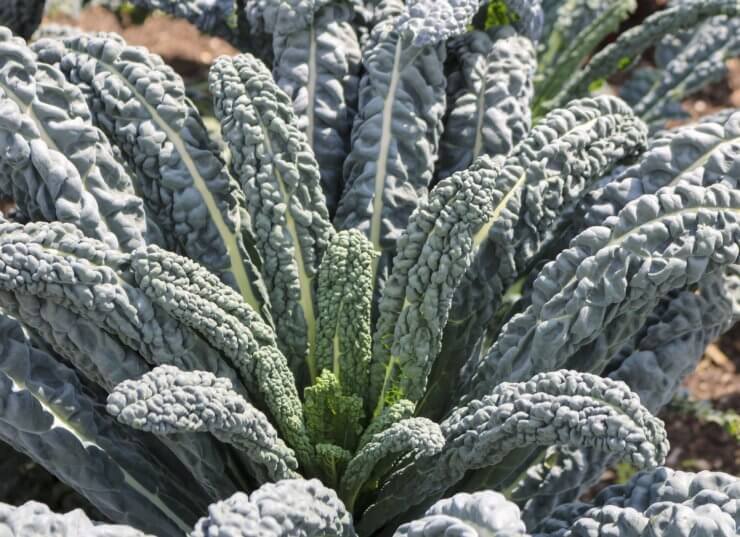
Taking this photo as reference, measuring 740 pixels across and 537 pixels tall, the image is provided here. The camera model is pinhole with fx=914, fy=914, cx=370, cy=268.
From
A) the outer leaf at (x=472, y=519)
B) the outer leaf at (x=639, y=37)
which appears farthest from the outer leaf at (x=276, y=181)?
the outer leaf at (x=639, y=37)

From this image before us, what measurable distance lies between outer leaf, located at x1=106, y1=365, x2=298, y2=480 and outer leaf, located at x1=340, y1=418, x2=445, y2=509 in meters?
0.18

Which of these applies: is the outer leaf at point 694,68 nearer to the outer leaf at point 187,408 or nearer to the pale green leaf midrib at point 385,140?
the pale green leaf midrib at point 385,140

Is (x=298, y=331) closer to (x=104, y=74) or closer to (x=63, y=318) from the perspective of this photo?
(x=63, y=318)

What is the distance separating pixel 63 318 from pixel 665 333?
115 cm

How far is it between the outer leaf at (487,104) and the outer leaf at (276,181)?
0.36 metres

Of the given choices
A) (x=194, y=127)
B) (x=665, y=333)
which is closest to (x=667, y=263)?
(x=665, y=333)

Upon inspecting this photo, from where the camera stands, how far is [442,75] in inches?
74.4

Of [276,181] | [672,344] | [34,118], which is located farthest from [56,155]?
[672,344]

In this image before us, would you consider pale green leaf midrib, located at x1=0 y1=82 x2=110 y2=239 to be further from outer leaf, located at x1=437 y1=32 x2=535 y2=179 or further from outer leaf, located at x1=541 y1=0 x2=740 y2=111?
outer leaf, located at x1=541 y1=0 x2=740 y2=111

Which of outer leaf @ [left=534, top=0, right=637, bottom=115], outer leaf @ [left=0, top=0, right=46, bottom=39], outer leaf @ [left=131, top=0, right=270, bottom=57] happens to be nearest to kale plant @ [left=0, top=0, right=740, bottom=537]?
outer leaf @ [left=131, top=0, right=270, bottom=57]

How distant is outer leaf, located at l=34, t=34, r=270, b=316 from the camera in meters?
1.74

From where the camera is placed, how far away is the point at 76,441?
1.64m

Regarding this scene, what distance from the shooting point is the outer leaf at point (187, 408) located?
1307 mm

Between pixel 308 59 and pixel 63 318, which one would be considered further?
pixel 308 59
